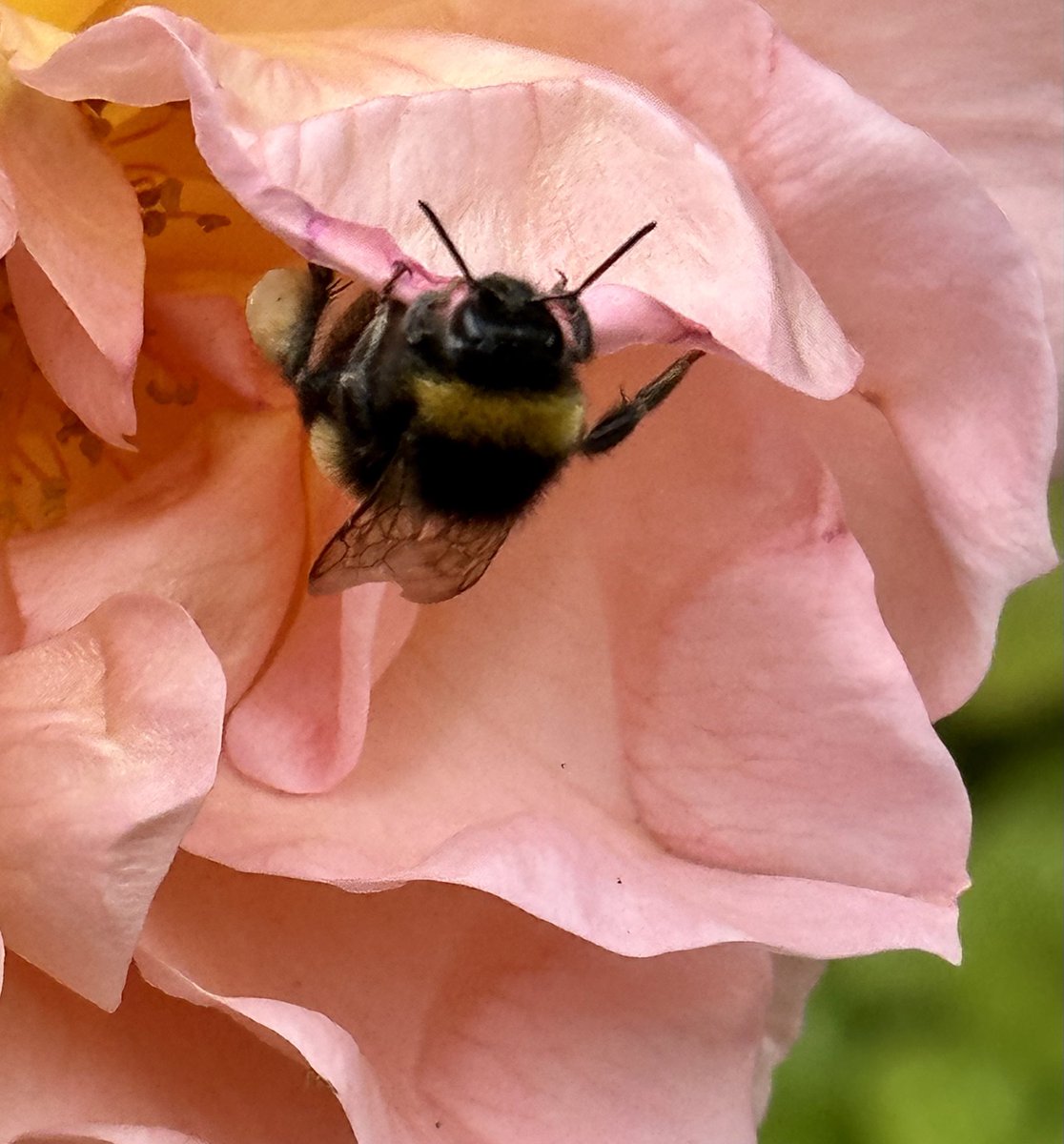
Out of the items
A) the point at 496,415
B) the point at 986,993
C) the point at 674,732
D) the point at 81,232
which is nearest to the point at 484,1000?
the point at 674,732

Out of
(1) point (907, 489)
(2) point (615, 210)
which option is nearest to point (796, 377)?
(2) point (615, 210)

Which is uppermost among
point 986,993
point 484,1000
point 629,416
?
point 629,416

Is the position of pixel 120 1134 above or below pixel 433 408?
below

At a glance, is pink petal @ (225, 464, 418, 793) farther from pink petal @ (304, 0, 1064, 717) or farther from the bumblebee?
pink petal @ (304, 0, 1064, 717)

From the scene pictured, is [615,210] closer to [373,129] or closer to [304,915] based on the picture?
[373,129]

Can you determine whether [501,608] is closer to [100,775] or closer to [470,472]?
[470,472]

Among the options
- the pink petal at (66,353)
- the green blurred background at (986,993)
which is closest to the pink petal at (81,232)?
the pink petal at (66,353)

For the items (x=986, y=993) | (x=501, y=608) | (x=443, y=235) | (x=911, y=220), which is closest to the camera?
(x=443, y=235)

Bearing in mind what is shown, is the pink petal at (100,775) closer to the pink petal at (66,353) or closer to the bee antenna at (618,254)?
the pink petal at (66,353)
